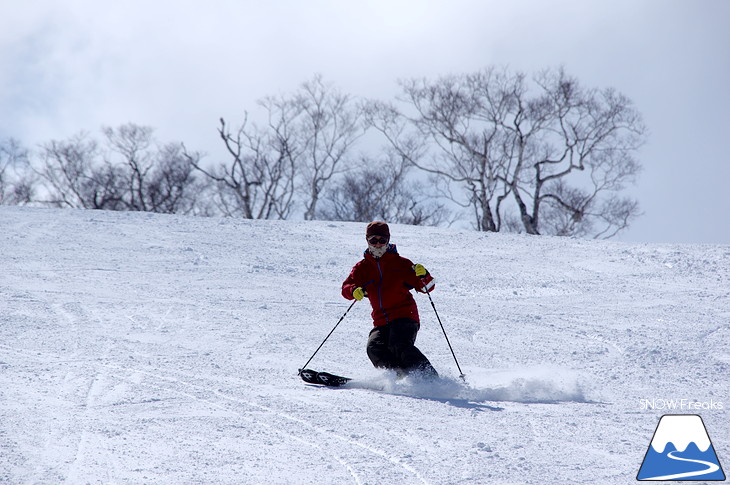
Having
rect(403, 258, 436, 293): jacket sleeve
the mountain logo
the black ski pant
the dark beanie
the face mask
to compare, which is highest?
the dark beanie

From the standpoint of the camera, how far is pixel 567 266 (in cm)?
1185

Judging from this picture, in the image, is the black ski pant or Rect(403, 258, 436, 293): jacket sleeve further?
Rect(403, 258, 436, 293): jacket sleeve

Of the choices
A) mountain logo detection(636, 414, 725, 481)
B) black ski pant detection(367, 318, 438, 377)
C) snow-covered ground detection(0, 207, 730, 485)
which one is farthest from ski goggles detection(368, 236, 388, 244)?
mountain logo detection(636, 414, 725, 481)

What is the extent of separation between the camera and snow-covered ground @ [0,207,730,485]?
327cm

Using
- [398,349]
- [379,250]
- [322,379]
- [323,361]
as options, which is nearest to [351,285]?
[379,250]

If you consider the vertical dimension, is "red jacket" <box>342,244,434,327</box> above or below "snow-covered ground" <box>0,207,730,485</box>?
above

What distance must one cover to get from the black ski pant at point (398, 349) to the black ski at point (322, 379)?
1.18ft

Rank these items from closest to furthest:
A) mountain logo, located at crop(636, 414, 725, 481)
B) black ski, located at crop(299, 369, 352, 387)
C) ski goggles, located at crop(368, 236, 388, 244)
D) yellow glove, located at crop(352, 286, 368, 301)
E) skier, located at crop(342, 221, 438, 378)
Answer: mountain logo, located at crop(636, 414, 725, 481) < black ski, located at crop(299, 369, 352, 387) < yellow glove, located at crop(352, 286, 368, 301) < skier, located at crop(342, 221, 438, 378) < ski goggles, located at crop(368, 236, 388, 244)

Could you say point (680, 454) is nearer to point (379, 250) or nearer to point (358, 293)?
point (358, 293)

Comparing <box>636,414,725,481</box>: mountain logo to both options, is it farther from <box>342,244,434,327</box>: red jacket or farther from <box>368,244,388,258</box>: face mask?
<box>368,244,388,258</box>: face mask

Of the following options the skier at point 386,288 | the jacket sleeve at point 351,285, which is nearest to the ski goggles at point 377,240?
the skier at point 386,288

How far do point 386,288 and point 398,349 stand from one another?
1.80 ft

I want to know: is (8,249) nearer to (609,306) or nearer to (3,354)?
(3,354)

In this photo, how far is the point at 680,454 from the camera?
136 inches
